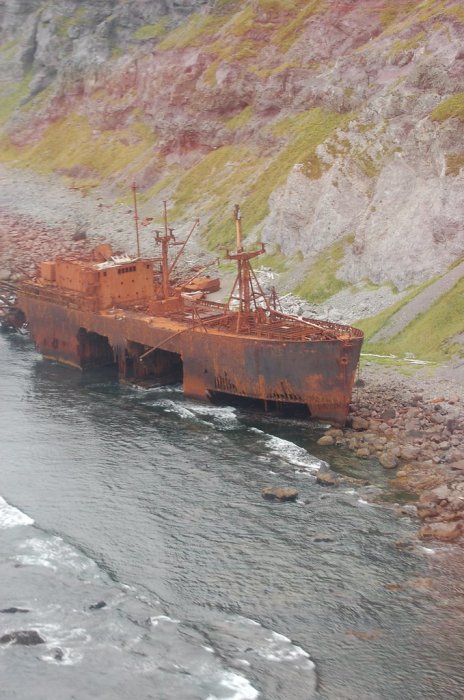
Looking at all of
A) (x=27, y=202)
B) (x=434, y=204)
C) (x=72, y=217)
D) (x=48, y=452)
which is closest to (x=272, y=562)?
(x=48, y=452)

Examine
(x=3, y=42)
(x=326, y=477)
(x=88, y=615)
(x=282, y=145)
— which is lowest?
(x=88, y=615)

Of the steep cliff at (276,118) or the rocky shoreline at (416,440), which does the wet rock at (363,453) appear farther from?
the steep cliff at (276,118)

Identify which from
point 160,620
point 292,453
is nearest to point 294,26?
point 292,453

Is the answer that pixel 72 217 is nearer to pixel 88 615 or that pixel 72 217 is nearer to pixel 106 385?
pixel 106 385

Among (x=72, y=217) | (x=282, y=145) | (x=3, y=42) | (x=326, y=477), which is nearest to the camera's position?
(x=326, y=477)

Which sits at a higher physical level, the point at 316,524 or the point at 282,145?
the point at 282,145

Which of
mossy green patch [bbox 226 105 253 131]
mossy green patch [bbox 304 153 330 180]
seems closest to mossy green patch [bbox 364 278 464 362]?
mossy green patch [bbox 304 153 330 180]

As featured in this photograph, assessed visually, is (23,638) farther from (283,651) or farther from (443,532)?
(443,532)
